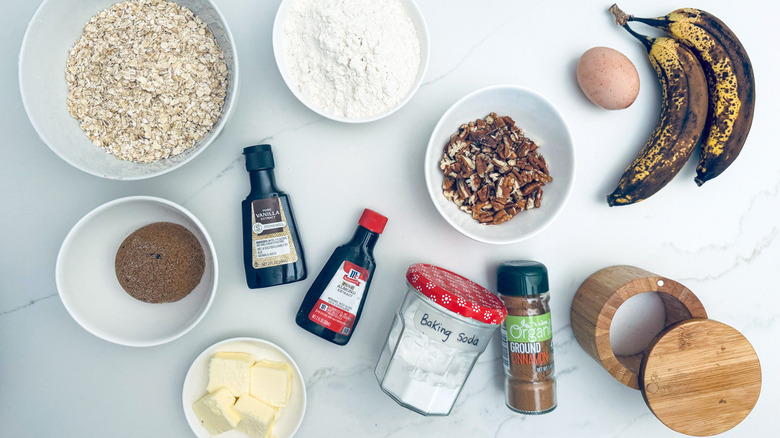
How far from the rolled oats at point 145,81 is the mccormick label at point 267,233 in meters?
0.19

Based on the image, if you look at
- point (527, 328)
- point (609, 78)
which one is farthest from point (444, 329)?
point (609, 78)

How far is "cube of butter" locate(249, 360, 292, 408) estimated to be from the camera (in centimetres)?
93

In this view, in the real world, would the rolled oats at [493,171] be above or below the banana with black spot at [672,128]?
below

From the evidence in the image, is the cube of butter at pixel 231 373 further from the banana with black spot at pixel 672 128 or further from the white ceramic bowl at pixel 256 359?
the banana with black spot at pixel 672 128

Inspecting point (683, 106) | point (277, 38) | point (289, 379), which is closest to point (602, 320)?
point (683, 106)

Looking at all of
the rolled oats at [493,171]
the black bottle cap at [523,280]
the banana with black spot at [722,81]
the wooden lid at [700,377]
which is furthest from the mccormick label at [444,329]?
Answer: the banana with black spot at [722,81]

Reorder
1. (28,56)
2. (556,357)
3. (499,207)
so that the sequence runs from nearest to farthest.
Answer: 1. (28,56)
2. (499,207)
3. (556,357)

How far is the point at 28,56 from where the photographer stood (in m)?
0.83

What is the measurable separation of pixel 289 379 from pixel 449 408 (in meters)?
0.34

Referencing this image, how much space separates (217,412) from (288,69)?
706 mm

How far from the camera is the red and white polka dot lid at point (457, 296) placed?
78 centimetres

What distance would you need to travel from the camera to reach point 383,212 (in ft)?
3.27

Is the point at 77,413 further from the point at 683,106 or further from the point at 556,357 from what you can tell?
the point at 683,106

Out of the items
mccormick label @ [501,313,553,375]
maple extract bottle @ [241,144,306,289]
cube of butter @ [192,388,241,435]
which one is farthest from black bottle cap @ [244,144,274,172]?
mccormick label @ [501,313,553,375]
